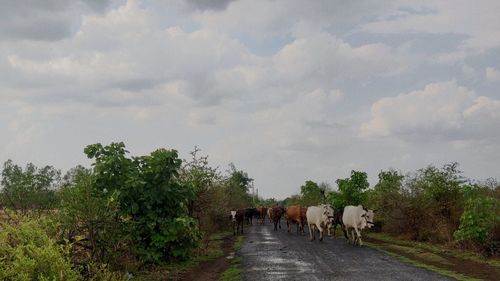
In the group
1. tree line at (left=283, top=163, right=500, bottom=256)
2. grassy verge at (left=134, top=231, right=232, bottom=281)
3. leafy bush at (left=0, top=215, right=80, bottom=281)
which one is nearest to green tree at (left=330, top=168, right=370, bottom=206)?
tree line at (left=283, top=163, right=500, bottom=256)

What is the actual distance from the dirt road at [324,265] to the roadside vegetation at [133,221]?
1.00 metres

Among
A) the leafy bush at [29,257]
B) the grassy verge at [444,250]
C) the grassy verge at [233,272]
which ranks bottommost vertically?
the grassy verge at [233,272]

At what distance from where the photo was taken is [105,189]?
16312 mm

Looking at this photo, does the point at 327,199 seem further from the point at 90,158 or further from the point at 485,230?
the point at 90,158

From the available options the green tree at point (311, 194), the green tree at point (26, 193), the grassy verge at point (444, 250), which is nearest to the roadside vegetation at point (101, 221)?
the green tree at point (26, 193)

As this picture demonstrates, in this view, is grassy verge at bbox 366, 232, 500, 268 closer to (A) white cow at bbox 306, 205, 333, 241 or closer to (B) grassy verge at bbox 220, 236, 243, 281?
(A) white cow at bbox 306, 205, 333, 241

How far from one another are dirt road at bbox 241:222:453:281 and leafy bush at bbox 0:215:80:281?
587cm

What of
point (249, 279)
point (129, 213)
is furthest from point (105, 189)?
point (249, 279)

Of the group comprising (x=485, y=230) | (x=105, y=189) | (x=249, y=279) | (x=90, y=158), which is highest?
(x=90, y=158)

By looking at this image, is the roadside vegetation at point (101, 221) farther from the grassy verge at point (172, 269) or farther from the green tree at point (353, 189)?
the green tree at point (353, 189)

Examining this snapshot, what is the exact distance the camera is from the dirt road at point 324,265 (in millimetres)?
14148

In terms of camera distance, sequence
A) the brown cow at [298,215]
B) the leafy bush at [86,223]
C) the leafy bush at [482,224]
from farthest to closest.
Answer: the brown cow at [298,215] < the leafy bush at [482,224] < the leafy bush at [86,223]

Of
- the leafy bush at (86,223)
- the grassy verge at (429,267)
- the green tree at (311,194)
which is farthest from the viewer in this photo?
the green tree at (311,194)

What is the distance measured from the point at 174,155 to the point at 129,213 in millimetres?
2448
